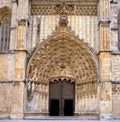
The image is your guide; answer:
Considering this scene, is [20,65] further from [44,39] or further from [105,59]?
[105,59]

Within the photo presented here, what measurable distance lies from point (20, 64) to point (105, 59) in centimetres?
524

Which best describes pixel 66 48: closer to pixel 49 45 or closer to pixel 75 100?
pixel 49 45

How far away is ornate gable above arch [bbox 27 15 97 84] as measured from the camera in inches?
826

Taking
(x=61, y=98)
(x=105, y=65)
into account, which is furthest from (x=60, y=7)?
(x=61, y=98)

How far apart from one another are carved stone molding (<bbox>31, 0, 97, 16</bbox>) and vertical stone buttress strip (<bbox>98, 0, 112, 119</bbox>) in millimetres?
841

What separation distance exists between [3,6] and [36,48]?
15.8 ft

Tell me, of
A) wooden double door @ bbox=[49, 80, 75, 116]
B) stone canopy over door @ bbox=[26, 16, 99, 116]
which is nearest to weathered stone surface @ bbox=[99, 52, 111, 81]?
stone canopy over door @ bbox=[26, 16, 99, 116]

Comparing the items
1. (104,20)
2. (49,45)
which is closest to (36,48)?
(49,45)

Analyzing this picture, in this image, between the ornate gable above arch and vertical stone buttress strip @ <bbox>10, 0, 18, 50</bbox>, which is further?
vertical stone buttress strip @ <bbox>10, 0, 18, 50</bbox>

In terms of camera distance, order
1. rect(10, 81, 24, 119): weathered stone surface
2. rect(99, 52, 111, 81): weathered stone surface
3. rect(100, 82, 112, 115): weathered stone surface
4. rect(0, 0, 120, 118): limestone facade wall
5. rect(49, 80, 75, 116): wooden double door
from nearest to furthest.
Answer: rect(100, 82, 112, 115): weathered stone surface → rect(10, 81, 24, 119): weathered stone surface → rect(0, 0, 120, 118): limestone facade wall → rect(99, 52, 111, 81): weathered stone surface → rect(49, 80, 75, 116): wooden double door

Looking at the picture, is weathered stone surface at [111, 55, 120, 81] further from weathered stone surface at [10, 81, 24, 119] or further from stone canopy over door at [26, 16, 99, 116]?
weathered stone surface at [10, 81, 24, 119]

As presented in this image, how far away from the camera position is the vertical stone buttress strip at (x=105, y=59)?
19391 mm

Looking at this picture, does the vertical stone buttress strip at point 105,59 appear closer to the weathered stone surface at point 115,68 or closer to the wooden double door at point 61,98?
the weathered stone surface at point 115,68

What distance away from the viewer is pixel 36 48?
21.1 metres
